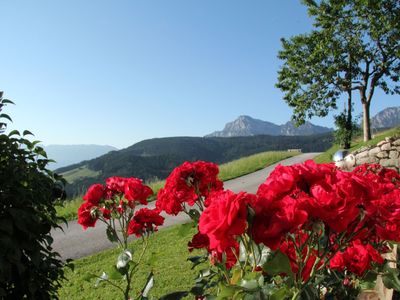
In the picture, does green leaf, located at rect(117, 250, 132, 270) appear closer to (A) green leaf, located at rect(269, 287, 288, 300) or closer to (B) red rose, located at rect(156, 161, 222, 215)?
(B) red rose, located at rect(156, 161, 222, 215)

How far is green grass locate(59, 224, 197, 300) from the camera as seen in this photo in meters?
5.84

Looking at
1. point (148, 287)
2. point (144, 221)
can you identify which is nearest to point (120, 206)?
point (144, 221)

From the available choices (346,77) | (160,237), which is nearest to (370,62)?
(346,77)

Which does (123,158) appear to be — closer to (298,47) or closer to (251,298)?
(298,47)

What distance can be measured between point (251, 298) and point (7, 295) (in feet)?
7.06

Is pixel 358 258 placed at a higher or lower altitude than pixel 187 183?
lower

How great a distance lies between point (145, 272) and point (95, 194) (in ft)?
14.4

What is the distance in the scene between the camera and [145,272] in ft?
22.4

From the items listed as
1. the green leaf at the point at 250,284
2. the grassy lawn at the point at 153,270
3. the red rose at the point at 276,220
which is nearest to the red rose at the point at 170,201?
the green leaf at the point at 250,284

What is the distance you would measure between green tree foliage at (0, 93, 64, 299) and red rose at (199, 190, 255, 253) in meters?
1.69

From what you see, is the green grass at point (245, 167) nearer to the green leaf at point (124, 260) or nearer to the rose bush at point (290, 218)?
the green leaf at point (124, 260)

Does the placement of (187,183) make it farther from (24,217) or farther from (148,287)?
(24,217)

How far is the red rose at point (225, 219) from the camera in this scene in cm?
115

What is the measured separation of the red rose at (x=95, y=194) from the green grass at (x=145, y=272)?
178cm
